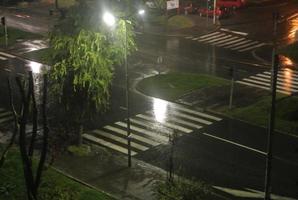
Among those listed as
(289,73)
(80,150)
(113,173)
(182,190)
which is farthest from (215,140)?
(289,73)

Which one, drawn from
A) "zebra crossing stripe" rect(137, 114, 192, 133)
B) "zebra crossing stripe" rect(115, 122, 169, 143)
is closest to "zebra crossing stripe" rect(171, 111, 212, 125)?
"zebra crossing stripe" rect(137, 114, 192, 133)

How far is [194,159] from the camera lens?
29953mm

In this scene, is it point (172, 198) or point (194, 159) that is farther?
point (194, 159)

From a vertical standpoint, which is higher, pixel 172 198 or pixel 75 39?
pixel 75 39

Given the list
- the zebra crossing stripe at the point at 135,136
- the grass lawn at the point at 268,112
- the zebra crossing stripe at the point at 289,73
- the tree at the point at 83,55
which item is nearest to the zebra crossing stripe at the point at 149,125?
the zebra crossing stripe at the point at 135,136

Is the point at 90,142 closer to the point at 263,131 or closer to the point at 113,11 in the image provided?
the point at 113,11

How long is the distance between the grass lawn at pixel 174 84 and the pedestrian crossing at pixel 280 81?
2168 millimetres

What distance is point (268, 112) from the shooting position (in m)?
36.1

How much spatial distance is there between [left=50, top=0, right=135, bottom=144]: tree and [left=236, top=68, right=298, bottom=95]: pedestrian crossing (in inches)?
627

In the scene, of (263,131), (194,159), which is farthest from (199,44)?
(194,159)

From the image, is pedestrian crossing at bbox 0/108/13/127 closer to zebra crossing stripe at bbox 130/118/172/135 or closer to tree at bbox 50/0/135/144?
tree at bbox 50/0/135/144

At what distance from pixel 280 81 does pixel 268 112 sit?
800 centimetres

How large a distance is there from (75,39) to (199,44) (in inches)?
1120

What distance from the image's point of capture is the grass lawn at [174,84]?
40125 mm
